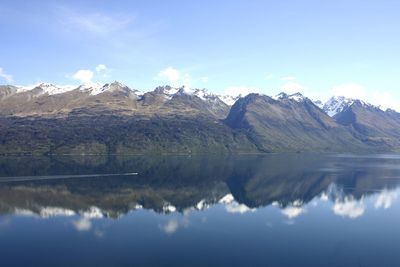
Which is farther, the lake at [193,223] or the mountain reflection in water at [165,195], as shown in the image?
the mountain reflection in water at [165,195]

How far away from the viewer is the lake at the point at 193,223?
82.4m

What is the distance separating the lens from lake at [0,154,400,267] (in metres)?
82.4

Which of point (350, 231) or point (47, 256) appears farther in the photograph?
point (350, 231)

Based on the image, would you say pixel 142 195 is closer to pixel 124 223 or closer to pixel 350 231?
pixel 124 223

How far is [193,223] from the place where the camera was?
372 ft

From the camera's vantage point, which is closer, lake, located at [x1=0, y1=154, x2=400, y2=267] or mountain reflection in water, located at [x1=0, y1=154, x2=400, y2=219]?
lake, located at [x1=0, y1=154, x2=400, y2=267]

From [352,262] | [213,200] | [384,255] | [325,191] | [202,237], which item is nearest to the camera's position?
[352,262]

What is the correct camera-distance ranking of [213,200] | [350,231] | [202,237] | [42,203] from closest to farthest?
[202,237] < [350,231] < [42,203] < [213,200]

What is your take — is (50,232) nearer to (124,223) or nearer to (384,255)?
(124,223)

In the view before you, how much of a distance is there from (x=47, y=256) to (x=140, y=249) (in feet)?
60.3

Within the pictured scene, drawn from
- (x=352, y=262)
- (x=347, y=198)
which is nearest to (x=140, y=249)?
(x=352, y=262)

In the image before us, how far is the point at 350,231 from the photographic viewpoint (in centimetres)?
10706

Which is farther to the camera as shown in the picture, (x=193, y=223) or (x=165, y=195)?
(x=165, y=195)

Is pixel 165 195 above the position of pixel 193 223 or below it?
above
